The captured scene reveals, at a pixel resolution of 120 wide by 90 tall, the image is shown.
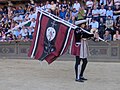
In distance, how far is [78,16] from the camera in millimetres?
15727

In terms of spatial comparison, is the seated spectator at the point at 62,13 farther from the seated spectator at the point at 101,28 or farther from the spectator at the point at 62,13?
the seated spectator at the point at 101,28

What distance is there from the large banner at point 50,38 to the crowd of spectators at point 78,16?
3474mm

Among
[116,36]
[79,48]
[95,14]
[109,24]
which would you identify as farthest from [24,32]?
[79,48]

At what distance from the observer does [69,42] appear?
373 inches

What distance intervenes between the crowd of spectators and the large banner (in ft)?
11.4

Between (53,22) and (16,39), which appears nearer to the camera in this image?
(53,22)

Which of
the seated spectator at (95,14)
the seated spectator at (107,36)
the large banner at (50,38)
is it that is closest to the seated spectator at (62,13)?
the seated spectator at (95,14)

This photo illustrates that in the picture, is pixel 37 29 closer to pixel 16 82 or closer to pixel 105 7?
pixel 16 82

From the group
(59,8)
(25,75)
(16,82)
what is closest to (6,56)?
(59,8)

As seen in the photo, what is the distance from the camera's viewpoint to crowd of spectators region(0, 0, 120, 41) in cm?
1473

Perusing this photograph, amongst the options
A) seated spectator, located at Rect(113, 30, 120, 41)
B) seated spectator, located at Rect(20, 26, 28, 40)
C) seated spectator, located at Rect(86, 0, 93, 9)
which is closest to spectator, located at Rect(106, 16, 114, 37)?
seated spectator, located at Rect(113, 30, 120, 41)

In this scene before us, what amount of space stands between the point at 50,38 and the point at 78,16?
626cm

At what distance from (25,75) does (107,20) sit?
20.1ft

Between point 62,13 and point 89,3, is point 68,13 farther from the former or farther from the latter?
point 89,3
